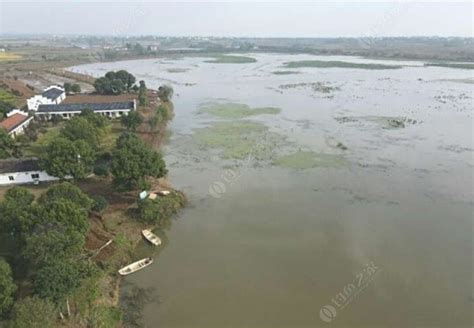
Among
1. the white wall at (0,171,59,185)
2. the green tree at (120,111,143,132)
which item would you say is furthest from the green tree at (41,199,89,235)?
the green tree at (120,111,143,132)

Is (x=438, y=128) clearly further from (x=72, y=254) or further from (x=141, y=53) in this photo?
(x=141, y=53)

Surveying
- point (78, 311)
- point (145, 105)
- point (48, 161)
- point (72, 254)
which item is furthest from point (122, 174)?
point (145, 105)

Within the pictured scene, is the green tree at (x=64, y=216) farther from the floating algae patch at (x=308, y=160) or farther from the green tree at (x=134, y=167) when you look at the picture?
the floating algae patch at (x=308, y=160)

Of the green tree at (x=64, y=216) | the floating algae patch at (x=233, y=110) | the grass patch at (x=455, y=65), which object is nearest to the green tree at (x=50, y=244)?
the green tree at (x=64, y=216)

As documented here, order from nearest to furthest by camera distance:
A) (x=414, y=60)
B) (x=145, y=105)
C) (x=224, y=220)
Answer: (x=224, y=220) → (x=145, y=105) → (x=414, y=60)

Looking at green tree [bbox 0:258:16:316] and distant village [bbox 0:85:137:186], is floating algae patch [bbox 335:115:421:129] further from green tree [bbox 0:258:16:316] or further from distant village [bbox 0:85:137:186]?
green tree [bbox 0:258:16:316]
